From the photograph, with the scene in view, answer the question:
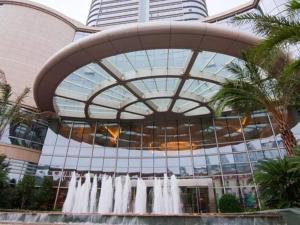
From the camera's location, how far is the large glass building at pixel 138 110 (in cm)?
1438

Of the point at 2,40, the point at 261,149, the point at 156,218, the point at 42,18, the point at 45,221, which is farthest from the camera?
the point at 42,18

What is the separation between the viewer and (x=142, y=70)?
16328 millimetres

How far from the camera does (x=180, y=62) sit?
1563 cm

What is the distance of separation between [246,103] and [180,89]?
7159mm

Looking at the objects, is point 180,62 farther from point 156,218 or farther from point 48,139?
point 48,139

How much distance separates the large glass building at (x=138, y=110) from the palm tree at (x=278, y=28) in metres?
6.01

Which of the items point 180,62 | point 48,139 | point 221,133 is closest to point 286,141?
point 180,62

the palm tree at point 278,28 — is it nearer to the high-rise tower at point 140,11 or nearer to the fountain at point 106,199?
the fountain at point 106,199

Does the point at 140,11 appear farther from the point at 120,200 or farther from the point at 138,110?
the point at 120,200

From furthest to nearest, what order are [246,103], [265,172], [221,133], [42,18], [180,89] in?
[42,18] → [221,133] → [180,89] → [246,103] → [265,172]

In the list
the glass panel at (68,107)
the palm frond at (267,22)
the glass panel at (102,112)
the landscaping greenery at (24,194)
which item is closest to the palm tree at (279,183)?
the palm frond at (267,22)

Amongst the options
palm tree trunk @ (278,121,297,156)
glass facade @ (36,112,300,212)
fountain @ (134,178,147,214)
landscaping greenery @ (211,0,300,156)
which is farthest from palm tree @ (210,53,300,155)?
glass facade @ (36,112,300,212)

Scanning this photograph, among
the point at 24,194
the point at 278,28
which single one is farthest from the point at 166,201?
the point at 278,28

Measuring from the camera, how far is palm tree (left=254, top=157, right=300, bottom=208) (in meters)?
8.20
